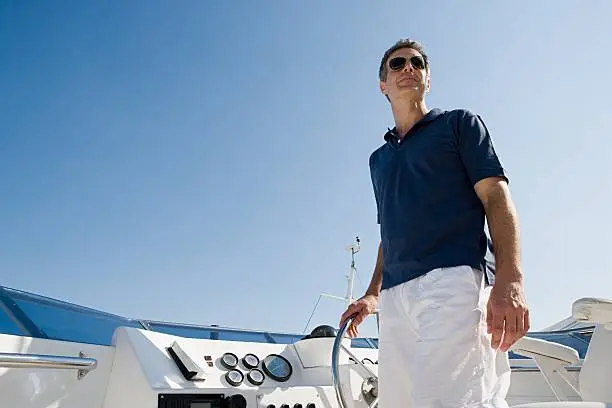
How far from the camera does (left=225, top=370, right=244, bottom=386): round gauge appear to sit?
2.26 meters

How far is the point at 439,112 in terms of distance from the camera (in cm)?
168

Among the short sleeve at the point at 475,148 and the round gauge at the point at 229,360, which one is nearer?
the short sleeve at the point at 475,148

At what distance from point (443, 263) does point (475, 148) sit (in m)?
0.37

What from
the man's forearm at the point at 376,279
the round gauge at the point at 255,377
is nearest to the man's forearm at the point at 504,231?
the man's forearm at the point at 376,279

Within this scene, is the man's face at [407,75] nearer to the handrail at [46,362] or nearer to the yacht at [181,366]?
the yacht at [181,366]

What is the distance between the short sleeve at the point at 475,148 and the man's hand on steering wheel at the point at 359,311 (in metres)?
0.69

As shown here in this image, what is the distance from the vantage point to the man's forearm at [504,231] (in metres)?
1.30

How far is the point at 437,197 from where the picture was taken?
4.94 feet

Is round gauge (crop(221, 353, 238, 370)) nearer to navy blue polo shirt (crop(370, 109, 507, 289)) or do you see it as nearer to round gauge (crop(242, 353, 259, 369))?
round gauge (crop(242, 353, 259, 369))

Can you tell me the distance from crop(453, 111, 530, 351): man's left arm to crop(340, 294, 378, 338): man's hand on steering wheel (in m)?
0.67

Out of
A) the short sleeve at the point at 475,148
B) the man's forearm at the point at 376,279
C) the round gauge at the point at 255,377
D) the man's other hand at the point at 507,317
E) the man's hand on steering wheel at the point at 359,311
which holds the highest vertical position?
the short sleeve at the point at 475,148

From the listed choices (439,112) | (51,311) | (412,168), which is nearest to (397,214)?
(412,168)

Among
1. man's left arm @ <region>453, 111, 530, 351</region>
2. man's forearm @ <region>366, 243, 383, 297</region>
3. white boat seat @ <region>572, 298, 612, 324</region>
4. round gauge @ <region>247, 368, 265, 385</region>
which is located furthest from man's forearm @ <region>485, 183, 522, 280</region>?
round gauge @ <region>247, 368, 265, 385</region>

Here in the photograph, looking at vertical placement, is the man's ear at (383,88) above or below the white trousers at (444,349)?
above
